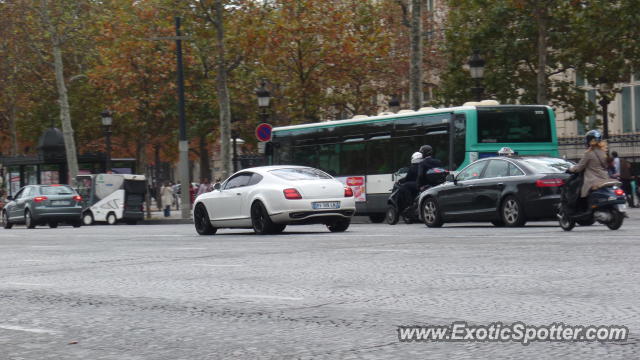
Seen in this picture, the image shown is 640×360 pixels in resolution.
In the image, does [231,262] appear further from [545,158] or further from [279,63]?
[279,63]

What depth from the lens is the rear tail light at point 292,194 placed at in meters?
21.3

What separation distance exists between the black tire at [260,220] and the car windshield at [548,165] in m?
4.86

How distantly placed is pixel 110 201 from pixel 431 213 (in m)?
24.1

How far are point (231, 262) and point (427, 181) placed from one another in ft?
41.7

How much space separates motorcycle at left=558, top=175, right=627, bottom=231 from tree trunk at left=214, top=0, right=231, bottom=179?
25.6 meters

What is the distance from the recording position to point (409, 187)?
89.0 feet

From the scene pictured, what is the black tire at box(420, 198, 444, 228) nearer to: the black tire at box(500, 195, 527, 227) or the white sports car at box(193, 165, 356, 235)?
the black tire at box(500, 195, 527, 227)

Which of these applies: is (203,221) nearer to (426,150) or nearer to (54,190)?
(426,150)

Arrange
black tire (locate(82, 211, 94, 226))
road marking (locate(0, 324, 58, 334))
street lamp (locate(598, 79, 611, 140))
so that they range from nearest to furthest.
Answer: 1. road marking (locate(0, 324, 58, 334))
2. street lamp (locate(598, 79, 611, 140))
3. black tire (locate(82, 211, 94, 226))

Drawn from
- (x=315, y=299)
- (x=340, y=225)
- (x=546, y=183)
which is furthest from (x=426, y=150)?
(x=315, y=299)

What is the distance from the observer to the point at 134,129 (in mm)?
61250

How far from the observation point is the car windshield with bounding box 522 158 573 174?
2119 centimetres

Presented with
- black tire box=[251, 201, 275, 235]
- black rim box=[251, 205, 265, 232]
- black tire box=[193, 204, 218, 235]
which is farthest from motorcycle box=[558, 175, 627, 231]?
black tire box=[193, 204, 218, 235]

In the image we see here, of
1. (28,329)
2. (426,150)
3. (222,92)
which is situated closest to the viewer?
(28,329)
